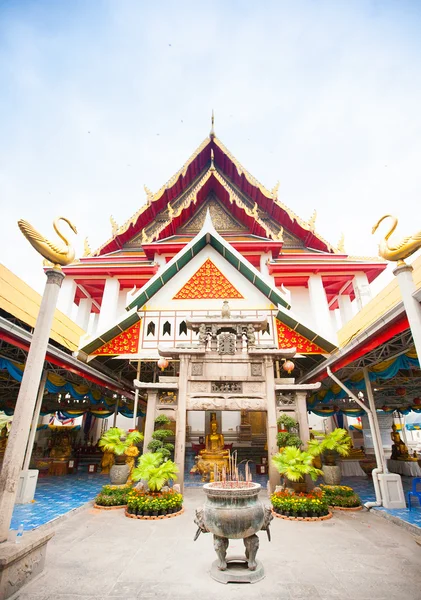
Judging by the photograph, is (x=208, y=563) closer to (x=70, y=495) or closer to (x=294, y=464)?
(x=294, y=464)

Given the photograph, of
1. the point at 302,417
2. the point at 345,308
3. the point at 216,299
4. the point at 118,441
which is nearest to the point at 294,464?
the point at 302,417

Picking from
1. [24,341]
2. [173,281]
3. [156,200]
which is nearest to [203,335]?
[173,281]

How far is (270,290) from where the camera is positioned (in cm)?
1223

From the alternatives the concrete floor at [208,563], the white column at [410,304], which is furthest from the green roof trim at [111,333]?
the white column at [410,304]

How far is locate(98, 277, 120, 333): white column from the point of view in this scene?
18.2 meters

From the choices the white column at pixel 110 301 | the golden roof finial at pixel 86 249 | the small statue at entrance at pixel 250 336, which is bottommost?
the small statue at entrance at pixel 250 336

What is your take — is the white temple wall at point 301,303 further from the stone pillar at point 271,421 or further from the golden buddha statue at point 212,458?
the stone pillar at point 271,421

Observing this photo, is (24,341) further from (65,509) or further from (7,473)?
(65,509)

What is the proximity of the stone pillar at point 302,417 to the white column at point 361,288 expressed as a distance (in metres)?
10.4

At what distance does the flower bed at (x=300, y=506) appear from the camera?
7.30 metres

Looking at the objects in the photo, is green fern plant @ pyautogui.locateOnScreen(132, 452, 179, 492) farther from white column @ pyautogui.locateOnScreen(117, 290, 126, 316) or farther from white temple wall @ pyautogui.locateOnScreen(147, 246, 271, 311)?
white column @ pyautogui.locateOnScreen(117, 290, 126, 316)

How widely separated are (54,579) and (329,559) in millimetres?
3870

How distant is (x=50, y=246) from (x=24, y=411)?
7.49 ft

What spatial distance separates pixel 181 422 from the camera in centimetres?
943
